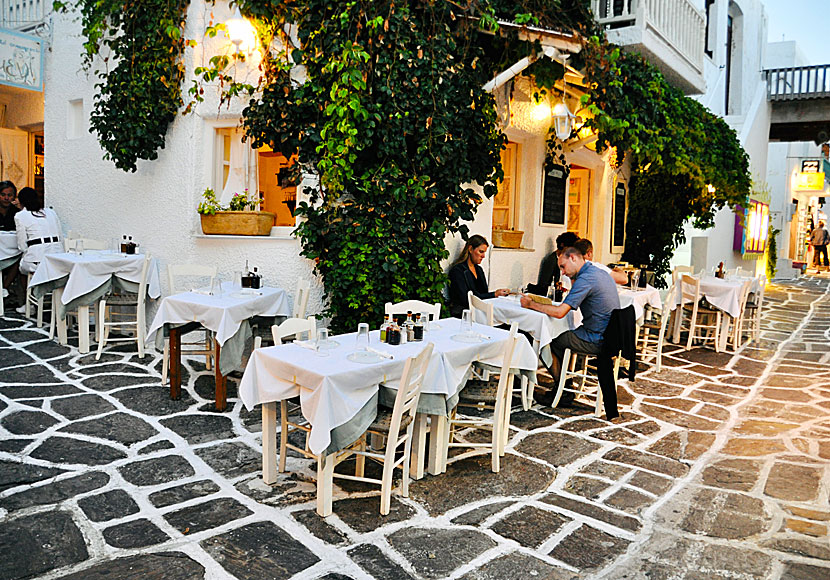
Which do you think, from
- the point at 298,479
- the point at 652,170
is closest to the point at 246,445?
the point at 298,479

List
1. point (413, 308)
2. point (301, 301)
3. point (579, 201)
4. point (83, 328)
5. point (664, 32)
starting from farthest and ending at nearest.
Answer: point (579, 201), point (664, 32), point (83, 328), point (301, 301), point (413, 308)

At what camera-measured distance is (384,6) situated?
6672 millimetres

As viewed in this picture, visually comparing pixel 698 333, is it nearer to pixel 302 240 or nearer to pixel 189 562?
pixel 302 240

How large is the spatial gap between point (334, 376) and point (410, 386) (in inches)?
21.3

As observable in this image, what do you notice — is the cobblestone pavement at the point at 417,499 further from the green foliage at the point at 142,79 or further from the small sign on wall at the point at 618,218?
the small sign on wall at the point at 618,218

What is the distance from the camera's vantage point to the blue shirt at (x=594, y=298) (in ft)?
21.2

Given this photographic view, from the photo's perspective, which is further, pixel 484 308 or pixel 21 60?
pixel 21 60

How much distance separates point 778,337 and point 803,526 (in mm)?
8582

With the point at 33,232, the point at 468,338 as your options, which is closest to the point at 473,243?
the point at 468,338

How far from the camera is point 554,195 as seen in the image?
1038cm

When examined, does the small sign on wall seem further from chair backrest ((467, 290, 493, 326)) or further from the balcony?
chair backrest ((467, 290, 493, 326))

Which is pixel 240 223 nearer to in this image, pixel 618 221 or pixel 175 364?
pixel 175 364

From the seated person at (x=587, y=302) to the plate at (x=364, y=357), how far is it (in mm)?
2674

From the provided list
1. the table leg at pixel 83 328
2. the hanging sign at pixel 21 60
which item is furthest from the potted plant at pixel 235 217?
the hanging sign at pixel 21 60
